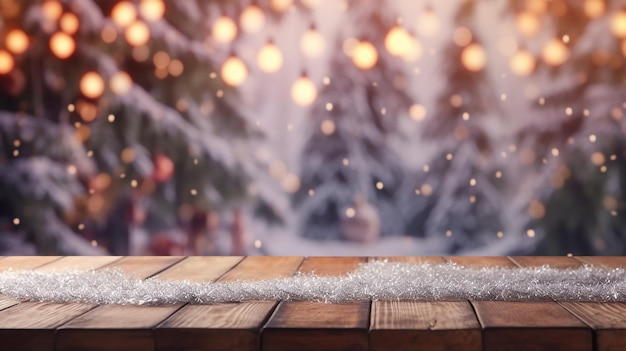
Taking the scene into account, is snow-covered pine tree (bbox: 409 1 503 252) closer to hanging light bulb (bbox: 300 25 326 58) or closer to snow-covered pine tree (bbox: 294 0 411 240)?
snow-covered pine tree (bbox: 294 0 411 240)

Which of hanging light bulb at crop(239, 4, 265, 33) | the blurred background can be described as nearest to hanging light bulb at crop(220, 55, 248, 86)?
the blurred background

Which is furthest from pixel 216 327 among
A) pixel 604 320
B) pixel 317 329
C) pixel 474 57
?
pixel 474 57

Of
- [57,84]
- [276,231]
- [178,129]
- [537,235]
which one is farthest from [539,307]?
[57,84]

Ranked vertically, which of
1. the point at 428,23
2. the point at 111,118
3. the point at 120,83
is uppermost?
the point at 428,23

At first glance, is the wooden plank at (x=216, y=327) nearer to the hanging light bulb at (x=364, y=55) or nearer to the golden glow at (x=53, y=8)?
the hanging light bulb at (x=364, y=55)

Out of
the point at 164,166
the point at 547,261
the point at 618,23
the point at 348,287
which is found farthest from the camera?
the point at 164,166

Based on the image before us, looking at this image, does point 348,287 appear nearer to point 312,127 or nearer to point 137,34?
point 312,127

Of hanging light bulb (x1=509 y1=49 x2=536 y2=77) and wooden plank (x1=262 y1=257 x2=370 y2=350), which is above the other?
hanging light bulb (x1=509 y1=49 x2=536 y2=77)
